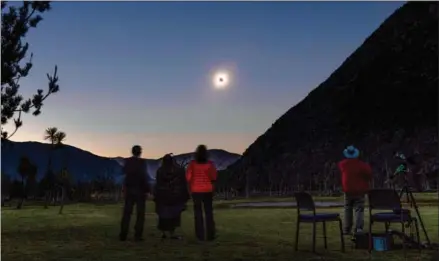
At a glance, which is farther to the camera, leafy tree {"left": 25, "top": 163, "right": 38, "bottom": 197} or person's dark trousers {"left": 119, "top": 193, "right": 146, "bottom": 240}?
leafy tree {"left": 25, "top": 163, "right": 38, "bottom": 197}

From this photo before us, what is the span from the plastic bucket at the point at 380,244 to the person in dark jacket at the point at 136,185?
398 cm

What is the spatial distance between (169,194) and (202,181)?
3.40ft

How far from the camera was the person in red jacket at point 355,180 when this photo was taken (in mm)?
8633

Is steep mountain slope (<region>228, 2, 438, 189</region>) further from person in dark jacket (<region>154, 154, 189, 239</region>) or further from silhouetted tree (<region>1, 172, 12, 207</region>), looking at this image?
silhouetted tree (<region>1, 172, 12, 207</region>)

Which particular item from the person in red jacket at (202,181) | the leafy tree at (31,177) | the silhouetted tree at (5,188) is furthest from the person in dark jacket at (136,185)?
the silhouetted tree at (5,188)

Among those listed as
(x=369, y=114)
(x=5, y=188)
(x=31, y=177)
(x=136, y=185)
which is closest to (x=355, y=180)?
(x=136, y=185)

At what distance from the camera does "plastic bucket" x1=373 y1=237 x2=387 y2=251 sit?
8.02 m

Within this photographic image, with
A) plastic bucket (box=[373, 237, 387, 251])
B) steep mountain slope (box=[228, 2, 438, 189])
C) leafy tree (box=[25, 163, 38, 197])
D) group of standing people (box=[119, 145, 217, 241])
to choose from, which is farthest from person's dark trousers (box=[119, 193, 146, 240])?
leafy tree (box=[25, 163, 38, 197])

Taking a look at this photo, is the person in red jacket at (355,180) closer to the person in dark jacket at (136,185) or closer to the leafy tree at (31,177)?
the person in dark jacket at (136,185)

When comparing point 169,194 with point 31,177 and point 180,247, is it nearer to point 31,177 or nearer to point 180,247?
point 180,247

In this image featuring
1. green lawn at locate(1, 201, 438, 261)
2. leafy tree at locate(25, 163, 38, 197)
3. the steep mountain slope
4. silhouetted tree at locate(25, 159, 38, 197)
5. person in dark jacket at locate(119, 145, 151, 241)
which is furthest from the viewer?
leafy tree at locate(25, 163, 38, 197)

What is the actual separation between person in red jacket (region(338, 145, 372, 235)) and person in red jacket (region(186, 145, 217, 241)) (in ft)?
7.12

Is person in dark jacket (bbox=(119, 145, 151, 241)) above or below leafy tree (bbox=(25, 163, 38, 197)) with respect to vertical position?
below

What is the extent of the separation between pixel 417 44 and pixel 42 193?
35.9 metres
